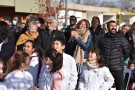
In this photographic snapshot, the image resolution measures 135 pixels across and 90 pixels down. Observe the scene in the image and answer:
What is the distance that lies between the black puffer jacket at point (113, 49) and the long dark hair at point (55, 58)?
2.37 m

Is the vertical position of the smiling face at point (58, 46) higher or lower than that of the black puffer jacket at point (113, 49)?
higher

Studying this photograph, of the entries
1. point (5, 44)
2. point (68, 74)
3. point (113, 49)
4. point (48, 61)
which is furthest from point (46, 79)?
point (113, 49)

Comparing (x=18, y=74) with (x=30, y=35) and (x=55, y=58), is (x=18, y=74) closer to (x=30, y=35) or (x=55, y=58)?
(x=55, y=58)

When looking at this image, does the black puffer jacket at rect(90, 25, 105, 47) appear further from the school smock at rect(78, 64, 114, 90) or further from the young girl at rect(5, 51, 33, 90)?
the young girl at rect(5, 51, 33, 90)

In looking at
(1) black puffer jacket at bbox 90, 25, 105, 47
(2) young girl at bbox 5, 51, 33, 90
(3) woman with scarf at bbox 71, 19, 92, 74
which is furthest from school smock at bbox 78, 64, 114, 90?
(1) black puffer jacket at bbox 90, 25, 105, 47

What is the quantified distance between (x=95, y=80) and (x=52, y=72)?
85 centimetres

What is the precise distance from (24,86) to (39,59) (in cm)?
122

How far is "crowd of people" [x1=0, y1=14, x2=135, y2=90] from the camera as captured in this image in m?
6.05

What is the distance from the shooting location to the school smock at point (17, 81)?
19.2 feet

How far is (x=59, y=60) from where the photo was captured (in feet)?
20.5

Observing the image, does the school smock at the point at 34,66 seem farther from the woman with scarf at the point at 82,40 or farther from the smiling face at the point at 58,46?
the woman with scarf at the point at 82,40

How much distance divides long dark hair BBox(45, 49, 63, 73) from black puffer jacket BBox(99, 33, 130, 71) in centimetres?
237

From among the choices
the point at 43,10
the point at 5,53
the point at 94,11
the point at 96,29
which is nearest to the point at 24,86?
the point at 5,53

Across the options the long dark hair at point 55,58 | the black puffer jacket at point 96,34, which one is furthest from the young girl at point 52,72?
the black puffer jacket at point 96,34
